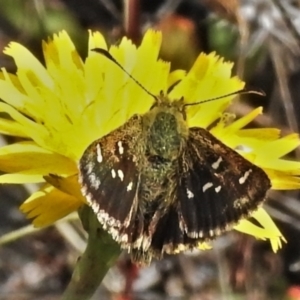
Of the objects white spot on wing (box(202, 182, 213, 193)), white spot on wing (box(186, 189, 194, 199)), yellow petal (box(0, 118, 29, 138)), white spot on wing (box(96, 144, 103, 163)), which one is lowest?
white spot on wing (box(186, 189, 194, 199))

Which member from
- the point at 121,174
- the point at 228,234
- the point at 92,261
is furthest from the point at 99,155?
the point at 228,234

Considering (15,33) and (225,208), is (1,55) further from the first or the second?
(225,208)

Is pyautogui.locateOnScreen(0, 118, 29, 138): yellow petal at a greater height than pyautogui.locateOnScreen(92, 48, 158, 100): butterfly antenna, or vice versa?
pyautogui.locateOnScreen(92, 48, 158, 100): butterfly antenna

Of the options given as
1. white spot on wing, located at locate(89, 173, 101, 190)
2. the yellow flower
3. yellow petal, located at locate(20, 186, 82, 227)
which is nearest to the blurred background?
the yellow flower

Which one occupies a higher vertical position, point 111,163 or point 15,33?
point 15,33

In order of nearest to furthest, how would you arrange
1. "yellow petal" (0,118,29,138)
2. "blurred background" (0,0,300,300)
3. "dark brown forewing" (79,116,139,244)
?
"dark brown forewing" (79,116,139,244)
"yellow petal" (0,118,29,138)
"blurred background" (0,0,300,300)

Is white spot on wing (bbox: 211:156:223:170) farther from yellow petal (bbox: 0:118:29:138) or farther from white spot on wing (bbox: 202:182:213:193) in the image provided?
yellow petal (bbox: 0:118:29:138)

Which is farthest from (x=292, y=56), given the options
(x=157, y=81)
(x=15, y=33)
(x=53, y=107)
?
(x=53, y=107)
